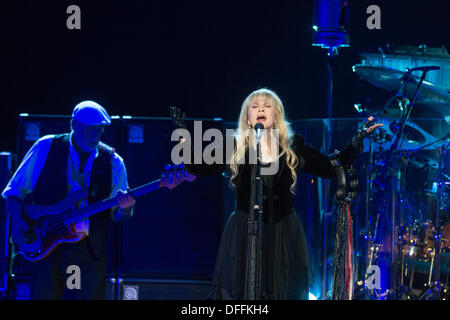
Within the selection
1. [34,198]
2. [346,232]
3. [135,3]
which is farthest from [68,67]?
[346,232]

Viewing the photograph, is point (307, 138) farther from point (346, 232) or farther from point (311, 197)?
point (346, 232)

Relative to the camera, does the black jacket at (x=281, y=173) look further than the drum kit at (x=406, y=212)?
No

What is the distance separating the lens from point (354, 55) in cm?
693

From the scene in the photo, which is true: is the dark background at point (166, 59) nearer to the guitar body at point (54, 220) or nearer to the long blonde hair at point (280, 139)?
the guitar body at point (54, 220)

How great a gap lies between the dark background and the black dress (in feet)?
9.50

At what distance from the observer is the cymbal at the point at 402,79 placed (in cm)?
524

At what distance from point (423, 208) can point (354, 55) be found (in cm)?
212

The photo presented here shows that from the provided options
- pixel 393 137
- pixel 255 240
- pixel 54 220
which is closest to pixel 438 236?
pixel 393 137

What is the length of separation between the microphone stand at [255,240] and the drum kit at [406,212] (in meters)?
2.17

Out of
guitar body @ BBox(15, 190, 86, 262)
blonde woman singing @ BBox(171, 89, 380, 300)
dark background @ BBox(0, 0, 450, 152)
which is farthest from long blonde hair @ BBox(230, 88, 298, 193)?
dark background @ BBox(0, 0, 450, 152)

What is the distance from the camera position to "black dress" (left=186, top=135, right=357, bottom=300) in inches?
156

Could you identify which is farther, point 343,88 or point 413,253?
point 343,88

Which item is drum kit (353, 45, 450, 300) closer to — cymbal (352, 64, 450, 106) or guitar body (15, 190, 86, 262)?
cymbal (352, 64, 450, 106)

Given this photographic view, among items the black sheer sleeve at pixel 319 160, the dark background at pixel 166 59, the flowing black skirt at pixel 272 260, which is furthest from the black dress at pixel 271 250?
the dark background at pixel 166 59
